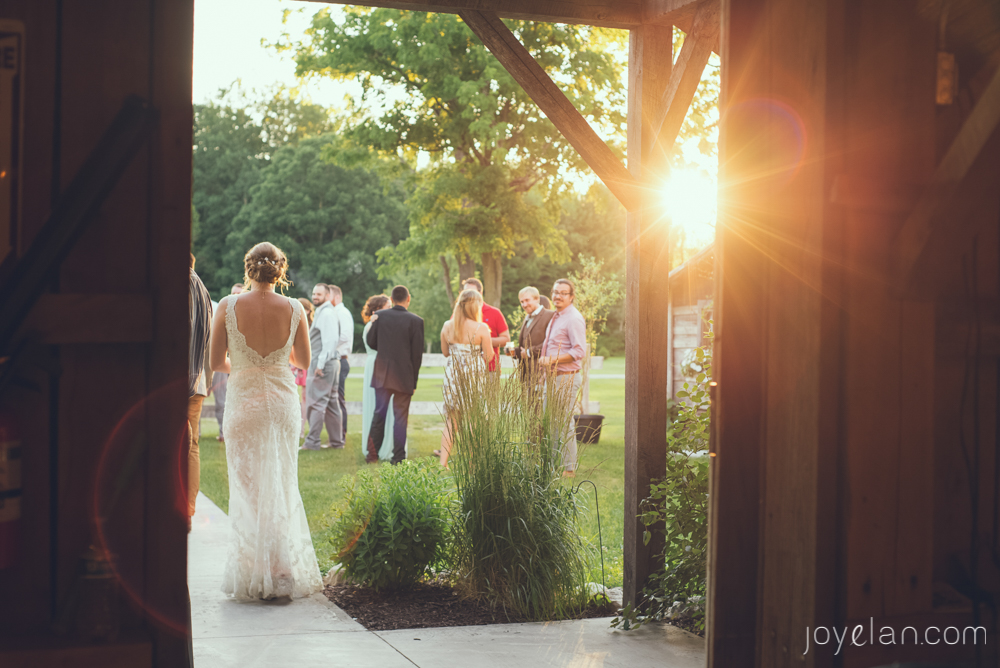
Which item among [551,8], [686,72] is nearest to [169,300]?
[551,8]

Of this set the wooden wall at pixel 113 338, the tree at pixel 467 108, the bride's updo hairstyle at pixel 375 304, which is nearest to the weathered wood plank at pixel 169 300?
the wooden wall at pixel 113 338

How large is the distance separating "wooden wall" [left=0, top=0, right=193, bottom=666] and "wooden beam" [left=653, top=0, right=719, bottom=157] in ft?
9.16

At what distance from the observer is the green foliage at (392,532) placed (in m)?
4.79

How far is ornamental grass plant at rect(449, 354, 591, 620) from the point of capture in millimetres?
4508

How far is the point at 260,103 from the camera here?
51219 millimetres

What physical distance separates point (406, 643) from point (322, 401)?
6719 millimetres

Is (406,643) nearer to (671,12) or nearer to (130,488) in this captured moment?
(130,488)

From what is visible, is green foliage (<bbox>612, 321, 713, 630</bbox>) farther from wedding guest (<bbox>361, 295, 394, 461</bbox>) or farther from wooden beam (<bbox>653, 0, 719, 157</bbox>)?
wedding guest (<bbox>361, 295, 394, 461</bbox>)

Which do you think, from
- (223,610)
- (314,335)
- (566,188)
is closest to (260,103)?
(566,188)

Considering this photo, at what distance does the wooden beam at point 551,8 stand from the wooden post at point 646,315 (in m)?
0.13

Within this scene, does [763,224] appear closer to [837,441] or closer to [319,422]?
[837,441]

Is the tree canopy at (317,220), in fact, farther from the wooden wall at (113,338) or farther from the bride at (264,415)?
the wooden wall at (113,338)

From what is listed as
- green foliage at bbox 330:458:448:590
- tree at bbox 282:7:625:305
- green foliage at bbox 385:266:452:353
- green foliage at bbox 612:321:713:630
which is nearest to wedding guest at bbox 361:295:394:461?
green foliage at bbox 330:458:448:590

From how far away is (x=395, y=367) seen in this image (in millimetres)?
9414
